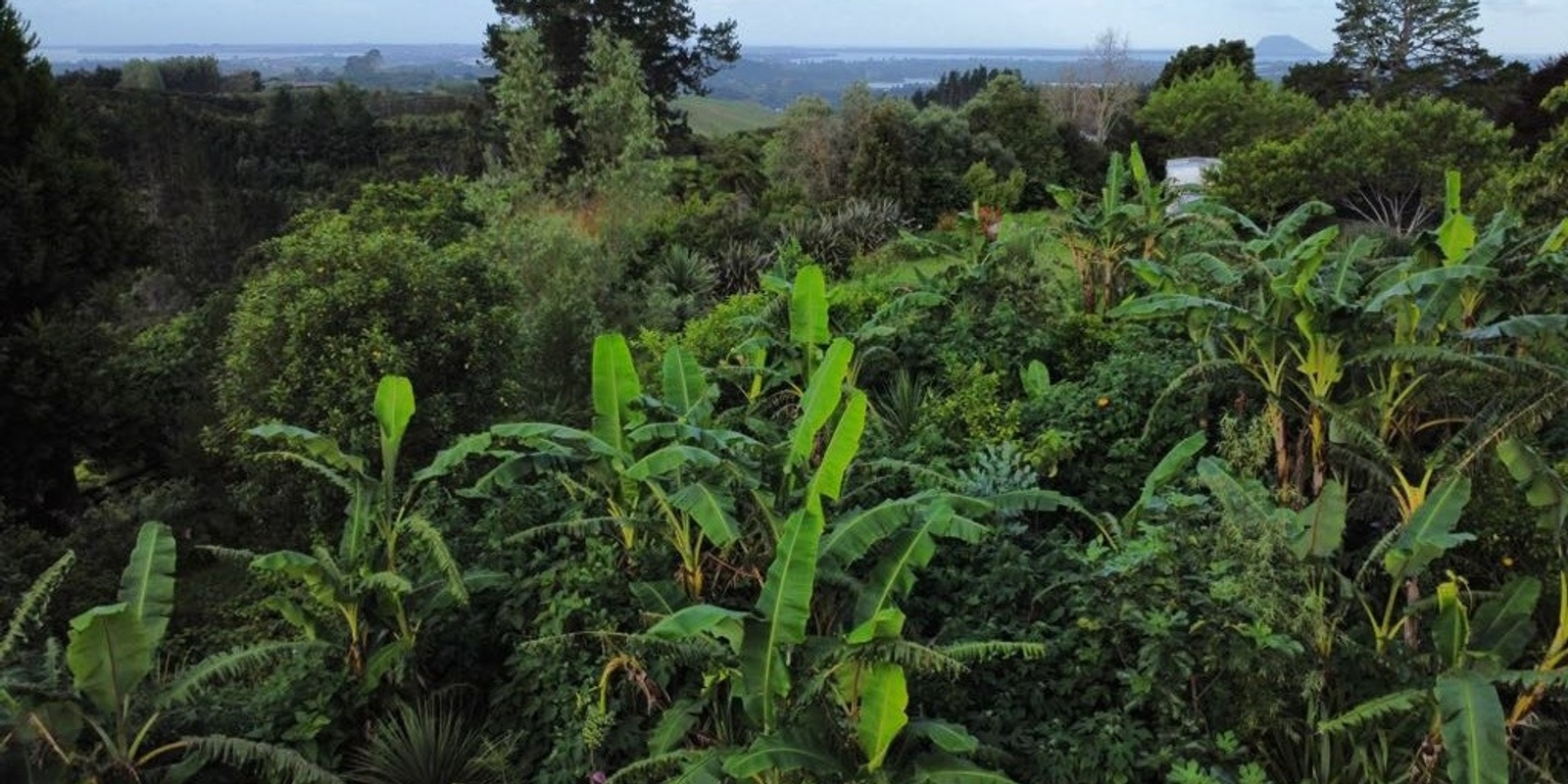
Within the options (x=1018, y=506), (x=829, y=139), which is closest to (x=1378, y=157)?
(x=829, y=139)

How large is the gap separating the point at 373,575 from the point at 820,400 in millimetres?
2372

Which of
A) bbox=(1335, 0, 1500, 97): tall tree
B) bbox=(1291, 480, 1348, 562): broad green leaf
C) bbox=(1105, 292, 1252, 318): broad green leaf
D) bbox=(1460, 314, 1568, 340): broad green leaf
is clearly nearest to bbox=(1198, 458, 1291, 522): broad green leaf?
bbox=(1291, 480, 1348, 562): broad green leaf

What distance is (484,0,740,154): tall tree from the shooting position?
28312 millimetres

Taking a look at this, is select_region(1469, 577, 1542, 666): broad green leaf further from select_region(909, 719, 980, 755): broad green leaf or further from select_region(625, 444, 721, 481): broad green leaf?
select_region(625, 444, 721, 481): broad green leaf

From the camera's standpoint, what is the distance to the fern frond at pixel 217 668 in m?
3.99

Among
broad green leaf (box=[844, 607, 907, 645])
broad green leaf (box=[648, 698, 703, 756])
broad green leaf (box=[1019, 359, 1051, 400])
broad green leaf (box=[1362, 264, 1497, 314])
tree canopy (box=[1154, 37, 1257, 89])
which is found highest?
tree canopy (box=[1154, 37, 1257, 89])

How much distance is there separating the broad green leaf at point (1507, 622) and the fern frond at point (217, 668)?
5.22m

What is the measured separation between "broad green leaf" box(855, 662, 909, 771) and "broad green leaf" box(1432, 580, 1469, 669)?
2.23 metres

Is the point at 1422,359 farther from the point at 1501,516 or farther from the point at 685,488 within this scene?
the point at 685,488

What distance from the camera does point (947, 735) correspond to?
368cm

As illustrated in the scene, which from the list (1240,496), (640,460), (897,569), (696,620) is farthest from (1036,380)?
(696,620)

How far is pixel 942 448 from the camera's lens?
6344 millimetres

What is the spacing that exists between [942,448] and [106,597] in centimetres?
577

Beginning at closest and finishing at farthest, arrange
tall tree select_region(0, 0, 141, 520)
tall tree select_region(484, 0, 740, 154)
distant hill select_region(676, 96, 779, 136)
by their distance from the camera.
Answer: tall tree select_region(0, 0, 141, 520), tall tree select_region(484, 0, 740, 154), distant hill select_region(676, 96, 779, 136)
